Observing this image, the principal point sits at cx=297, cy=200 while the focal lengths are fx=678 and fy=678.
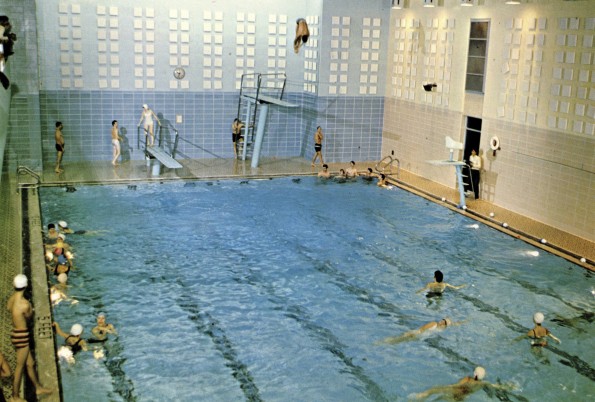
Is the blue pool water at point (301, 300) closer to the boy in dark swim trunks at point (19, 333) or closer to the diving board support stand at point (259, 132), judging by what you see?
the boy in dark swim trunks at point (19, 333)

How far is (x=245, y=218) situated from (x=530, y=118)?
666 cm

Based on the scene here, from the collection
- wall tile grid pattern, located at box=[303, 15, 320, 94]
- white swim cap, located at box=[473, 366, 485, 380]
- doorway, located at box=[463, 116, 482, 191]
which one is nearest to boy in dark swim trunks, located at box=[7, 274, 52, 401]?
white swim cap, located at box=[473, 366, 485, 380]

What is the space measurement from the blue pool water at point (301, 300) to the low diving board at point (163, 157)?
0.96 m

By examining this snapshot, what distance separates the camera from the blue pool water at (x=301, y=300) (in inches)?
317

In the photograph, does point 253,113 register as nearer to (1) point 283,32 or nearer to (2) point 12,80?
(1) point 283,32

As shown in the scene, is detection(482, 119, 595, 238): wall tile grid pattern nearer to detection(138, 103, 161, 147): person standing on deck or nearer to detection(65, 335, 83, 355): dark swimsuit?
detection(138, 103, 161, 147): person standing on deck

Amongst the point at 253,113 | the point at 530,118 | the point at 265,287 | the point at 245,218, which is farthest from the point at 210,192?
the point at 530,118

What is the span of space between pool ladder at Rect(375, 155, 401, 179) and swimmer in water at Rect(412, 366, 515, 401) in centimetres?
1153

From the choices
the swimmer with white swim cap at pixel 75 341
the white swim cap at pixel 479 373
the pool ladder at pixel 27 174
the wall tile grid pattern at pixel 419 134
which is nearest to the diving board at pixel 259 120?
the wall tile grid pattern at pixel 419 134

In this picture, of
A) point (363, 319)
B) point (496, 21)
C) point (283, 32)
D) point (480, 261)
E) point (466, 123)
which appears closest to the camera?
point (363, 319)

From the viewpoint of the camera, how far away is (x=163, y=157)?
17.8 metres

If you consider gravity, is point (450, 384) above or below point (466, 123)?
below

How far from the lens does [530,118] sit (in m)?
15.0

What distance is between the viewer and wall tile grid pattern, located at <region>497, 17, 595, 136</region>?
13461mm
